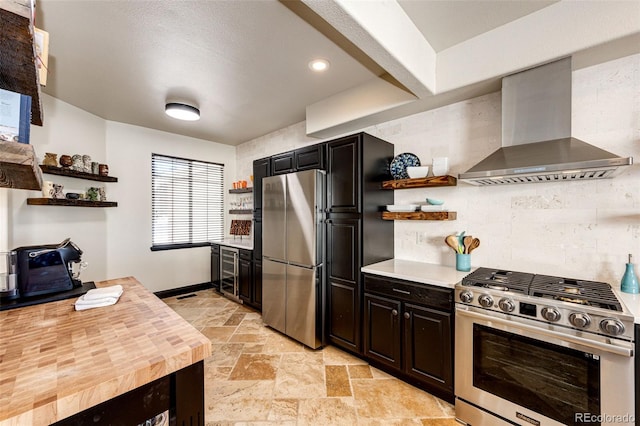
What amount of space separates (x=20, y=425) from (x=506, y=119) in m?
2.91

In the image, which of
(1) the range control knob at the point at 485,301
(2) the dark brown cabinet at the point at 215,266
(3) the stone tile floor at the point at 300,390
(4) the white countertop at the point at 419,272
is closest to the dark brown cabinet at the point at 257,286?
(3) the stone tile floor at the point at 300,390

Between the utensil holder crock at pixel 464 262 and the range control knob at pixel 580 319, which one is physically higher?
the utensil holder crock at pixel 464 262

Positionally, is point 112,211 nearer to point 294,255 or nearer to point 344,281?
point 294,255

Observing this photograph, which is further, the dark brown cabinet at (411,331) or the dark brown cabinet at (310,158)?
the dark brown cabinet at (310,158)

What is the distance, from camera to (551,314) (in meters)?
1.56

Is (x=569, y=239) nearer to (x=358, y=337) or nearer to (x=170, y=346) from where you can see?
(x=358, y=337)

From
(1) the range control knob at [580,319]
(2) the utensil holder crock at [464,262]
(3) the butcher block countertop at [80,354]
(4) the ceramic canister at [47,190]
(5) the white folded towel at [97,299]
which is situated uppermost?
(4) the ceramic canister at [47,190]

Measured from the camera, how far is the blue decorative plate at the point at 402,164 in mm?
2725

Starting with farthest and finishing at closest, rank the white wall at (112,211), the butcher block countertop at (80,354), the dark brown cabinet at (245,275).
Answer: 1. the dark brown cabinet at (245,275)
2. the white wall at (112,211)
3. the butcher block countertop at (80,354)

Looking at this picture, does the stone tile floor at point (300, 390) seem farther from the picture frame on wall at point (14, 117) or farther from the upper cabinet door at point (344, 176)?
the picture frame on wall at point (14, 117)

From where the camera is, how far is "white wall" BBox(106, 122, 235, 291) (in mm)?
3938

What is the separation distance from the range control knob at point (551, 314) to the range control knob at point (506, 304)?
0.14 metres

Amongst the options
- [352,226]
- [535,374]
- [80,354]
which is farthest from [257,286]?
[535,374]

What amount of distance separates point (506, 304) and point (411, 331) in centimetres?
76
